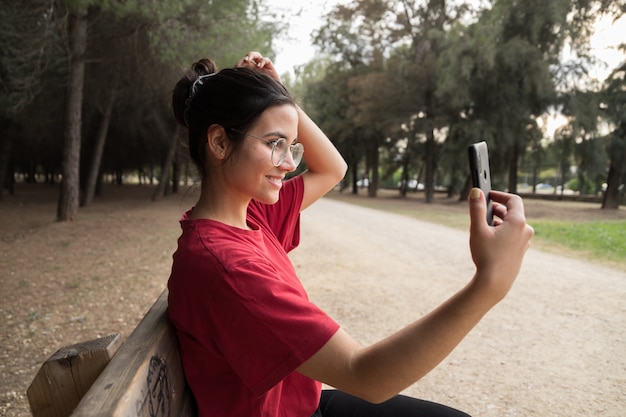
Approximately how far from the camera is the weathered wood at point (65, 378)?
1.09 m

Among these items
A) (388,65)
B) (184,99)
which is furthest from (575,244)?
(388,65)

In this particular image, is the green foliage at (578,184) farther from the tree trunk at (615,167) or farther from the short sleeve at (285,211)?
the short sleeve at (285,211)

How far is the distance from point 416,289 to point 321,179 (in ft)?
14.2

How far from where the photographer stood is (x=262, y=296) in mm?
1017

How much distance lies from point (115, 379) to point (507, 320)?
4.40 m

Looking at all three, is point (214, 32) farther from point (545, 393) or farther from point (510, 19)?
point (510, 19)

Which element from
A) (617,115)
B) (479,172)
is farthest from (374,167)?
(479,172)

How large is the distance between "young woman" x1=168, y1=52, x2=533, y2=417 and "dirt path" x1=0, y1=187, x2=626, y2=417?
0.48 meters

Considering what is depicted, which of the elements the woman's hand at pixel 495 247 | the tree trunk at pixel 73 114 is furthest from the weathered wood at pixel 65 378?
the tree trunk at pixel 73 114

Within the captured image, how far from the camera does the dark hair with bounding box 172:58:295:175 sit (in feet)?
4.41

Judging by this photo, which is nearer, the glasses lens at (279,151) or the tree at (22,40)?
the glasses lens at (279,151)

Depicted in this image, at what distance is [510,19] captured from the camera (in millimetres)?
19312

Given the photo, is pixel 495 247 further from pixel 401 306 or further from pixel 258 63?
pixel 401 306

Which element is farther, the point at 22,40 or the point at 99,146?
the point at 99,146
